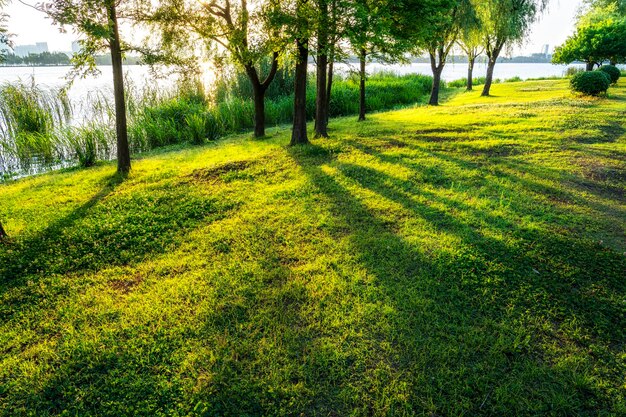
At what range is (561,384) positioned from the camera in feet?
10.1

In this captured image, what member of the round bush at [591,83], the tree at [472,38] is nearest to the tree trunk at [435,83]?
the tree at [472,38]

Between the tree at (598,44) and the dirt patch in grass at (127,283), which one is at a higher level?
the tree at (598,44)

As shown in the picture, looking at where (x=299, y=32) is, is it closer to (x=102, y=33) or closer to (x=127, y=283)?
(x=102, y=33)

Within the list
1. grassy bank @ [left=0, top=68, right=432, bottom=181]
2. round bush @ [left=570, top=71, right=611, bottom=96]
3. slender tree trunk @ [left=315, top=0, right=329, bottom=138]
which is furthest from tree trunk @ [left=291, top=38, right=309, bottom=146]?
round bush @ [left=570, top=71, right=611, bottom=96]

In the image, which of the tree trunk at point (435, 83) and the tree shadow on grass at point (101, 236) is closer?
the tree shadow on grass at point (101, 236)

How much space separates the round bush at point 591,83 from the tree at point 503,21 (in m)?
5.72

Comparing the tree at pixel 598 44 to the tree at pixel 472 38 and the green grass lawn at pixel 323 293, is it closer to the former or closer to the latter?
the tree at pixel 472 38

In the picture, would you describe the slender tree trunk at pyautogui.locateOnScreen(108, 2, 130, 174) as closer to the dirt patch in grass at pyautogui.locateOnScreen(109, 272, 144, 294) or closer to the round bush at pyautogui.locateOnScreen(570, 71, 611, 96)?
the dirt patch in grass at pyautogui.locateOnScreen(109, 272, 144, 294)

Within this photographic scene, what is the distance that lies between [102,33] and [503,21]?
22.6 meters

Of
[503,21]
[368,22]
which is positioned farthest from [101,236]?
[503,21]

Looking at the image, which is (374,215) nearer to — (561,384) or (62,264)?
(561,384)

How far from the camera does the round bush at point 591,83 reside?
1684 cm

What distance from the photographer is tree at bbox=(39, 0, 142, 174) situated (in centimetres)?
584

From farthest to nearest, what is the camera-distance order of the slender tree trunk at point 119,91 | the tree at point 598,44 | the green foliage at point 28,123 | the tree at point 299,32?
the tree at point 598,44
the green foliage at point 28,123
the tree at point 299,32
the slender tree trunk at point 119,91
